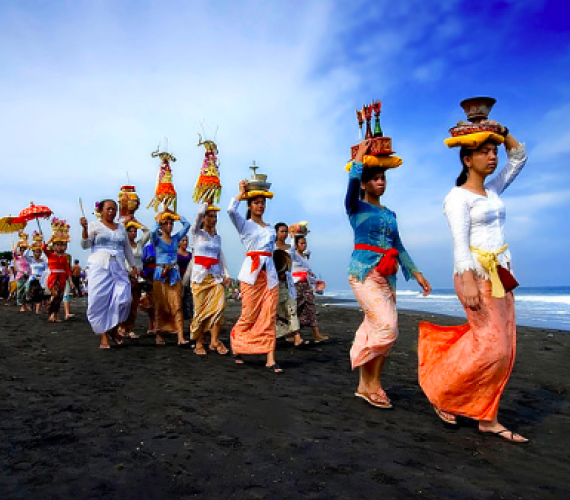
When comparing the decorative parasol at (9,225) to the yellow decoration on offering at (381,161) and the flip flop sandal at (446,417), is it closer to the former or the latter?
the yellow decoration on offering at (381,161)

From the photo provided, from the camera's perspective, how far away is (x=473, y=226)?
353 cm

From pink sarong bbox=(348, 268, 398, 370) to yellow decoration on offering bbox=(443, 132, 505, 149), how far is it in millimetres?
1194

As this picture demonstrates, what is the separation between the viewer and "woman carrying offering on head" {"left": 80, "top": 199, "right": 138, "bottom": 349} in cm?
708

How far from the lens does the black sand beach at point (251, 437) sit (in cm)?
247

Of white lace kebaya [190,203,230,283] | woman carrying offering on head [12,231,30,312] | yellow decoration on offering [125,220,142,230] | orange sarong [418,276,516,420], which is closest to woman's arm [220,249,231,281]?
Result: white lace kebaya [190,203,230,283]

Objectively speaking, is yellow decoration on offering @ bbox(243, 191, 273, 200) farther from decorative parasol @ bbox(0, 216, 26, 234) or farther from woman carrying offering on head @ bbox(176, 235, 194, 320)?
decorative parasol @ bbox(0, 216, 26, 234)

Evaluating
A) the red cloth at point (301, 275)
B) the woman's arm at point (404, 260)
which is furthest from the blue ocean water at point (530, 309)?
the woman's arm at point (404, 260)

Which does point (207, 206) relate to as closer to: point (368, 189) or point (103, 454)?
point (368, 189)

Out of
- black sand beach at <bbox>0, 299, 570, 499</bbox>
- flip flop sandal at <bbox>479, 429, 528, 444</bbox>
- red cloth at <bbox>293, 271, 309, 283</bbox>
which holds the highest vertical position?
red cloth at <bbox>293, 271, 309, 283</bbox>

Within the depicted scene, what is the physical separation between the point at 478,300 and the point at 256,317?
3206mm

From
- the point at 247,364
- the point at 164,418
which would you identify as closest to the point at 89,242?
the point at 247,364

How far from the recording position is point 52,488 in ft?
7.84

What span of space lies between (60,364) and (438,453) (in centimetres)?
452

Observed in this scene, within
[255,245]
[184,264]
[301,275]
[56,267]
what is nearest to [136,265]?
[184,264]
